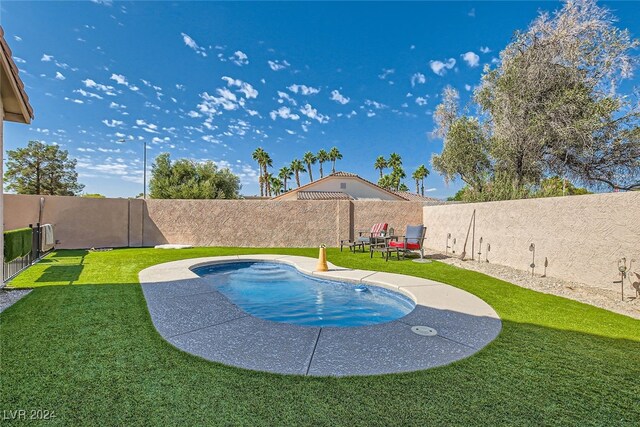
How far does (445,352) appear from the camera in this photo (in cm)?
326

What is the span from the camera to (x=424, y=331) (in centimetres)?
387

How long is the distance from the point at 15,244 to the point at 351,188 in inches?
995

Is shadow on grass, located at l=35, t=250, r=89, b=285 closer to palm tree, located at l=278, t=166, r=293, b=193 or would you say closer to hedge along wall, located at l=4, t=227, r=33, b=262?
hedge along wall, located at l=4, t=227, r=33, b=262

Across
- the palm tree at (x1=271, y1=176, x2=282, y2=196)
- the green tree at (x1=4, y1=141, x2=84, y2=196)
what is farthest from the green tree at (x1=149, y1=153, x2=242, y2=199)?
the palm tree at (x1=271, y1=176, x2=282, y2=196)

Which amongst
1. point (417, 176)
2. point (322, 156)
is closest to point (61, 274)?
point (322, 156)

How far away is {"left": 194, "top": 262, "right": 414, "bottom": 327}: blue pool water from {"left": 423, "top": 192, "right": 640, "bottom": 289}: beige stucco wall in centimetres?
430

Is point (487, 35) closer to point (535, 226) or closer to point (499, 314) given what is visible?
point (535, 226)

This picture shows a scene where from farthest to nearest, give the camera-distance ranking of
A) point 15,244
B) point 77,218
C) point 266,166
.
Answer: point 266,166 → point 77,218 → point 15,244

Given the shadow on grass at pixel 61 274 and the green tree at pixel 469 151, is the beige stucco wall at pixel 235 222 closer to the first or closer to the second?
the shadow on grass at pixel 61 274

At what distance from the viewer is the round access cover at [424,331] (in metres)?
3.77

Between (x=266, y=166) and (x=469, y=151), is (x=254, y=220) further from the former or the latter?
(x=266, y=166)

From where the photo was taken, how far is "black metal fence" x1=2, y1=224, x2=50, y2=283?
6043 mm

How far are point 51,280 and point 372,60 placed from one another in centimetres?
1717

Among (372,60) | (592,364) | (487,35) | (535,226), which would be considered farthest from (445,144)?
(592,364)
